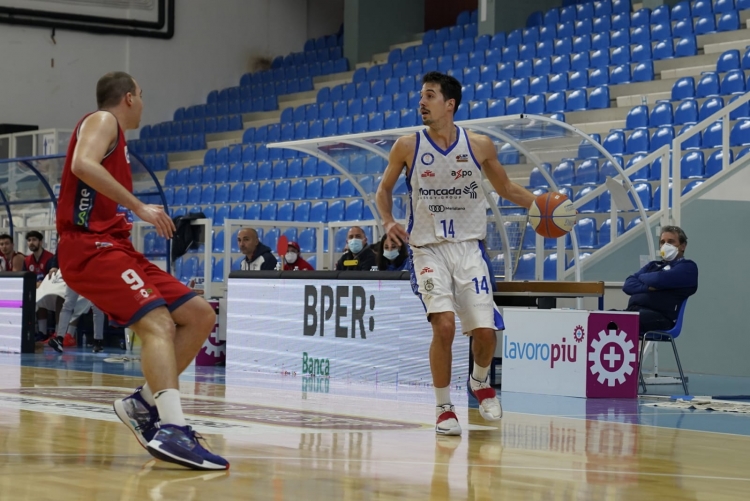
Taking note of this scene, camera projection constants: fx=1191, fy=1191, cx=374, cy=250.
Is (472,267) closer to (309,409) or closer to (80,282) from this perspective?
(309,409)

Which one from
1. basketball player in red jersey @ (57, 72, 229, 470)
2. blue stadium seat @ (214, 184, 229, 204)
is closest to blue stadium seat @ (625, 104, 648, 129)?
blue stadium seat @ (214, 184, 229, 204)

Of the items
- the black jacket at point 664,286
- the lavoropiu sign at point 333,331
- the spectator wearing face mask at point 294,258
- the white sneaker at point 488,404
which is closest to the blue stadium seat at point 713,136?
the black jacket at point 664,286

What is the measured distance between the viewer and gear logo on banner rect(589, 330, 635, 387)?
9961 millimetres

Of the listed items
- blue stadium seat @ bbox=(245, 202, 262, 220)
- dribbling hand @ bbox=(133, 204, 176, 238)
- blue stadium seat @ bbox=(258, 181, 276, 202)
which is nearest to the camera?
dribbling hand @ bbox=(133, 204, 176, 238)

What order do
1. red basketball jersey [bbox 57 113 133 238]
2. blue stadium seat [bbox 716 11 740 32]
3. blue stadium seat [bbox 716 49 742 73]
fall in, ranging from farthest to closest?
blue stadium seat [bbox 716 11 740 32], blue stadium seat [bbox 716 49 742 73], red basketball jersey [bbox 57 113 133 238]

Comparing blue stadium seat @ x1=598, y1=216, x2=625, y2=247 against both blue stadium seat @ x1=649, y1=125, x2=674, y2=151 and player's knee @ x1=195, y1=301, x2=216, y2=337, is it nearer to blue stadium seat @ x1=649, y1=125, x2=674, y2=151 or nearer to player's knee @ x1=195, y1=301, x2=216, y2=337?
blue stadium seat @ x1=649, y1=125, x2=674, y2=151

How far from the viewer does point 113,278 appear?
206 inches

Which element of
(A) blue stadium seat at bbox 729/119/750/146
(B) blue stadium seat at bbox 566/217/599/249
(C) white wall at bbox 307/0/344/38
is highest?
(C) white wall at bbox 307/0/344/38

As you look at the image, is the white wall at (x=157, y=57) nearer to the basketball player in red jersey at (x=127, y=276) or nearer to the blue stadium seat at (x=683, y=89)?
the blue stadium seat at (x=683, y=89)

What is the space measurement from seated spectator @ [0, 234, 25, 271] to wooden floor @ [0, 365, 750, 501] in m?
9.84

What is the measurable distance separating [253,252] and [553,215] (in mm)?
5867

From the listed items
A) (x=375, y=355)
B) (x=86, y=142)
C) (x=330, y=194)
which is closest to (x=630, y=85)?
(x=330, y=194)

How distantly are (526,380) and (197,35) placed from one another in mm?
21387

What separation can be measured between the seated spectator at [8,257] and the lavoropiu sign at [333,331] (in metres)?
6.42
